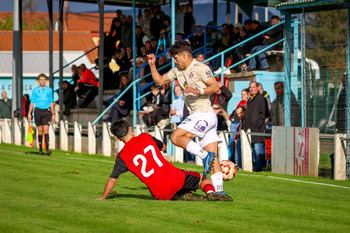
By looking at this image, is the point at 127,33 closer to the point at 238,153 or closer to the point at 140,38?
the point at 140,38

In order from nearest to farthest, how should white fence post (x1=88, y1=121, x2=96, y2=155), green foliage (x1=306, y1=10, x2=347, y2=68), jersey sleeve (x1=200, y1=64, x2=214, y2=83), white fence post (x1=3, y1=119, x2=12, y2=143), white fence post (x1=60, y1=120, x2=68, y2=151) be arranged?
jersey sleeve (x1=200, y1=64, x2=214, y2=83) → green foliage (x1=306, y1=10, x2=347, y2=68) → white fence post (x1=88, y1=121, x2=96, y2=155) → white fence post (x1=60, y1=120, x2=68, y2=151) → white fence post (x1=3, y1=119, x2=12, y2=143)

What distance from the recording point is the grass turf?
23.2 ft

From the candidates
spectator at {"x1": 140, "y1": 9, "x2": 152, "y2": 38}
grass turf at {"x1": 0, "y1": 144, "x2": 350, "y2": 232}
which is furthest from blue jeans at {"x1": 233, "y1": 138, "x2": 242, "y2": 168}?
spectator at {"x1": 140, "y1": 9, "x2": 152, "y2": 38}

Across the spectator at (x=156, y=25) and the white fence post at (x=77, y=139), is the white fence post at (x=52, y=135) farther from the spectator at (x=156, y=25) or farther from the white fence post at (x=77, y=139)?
the spectator at (x=156, y=25)

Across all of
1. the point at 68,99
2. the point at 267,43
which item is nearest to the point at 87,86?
the point at 68,99

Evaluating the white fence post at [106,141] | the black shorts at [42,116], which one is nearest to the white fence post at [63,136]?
the white fence post at [106,141]

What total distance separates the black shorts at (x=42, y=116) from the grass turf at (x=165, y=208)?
6.57 m

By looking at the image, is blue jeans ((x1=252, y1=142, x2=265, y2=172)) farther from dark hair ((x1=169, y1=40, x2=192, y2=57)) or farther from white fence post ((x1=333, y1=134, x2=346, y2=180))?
dark hair ((x1=169, y1=40, x2=192, y2=57))

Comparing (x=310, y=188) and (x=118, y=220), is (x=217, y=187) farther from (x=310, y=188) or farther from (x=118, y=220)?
(x=310, y=188)

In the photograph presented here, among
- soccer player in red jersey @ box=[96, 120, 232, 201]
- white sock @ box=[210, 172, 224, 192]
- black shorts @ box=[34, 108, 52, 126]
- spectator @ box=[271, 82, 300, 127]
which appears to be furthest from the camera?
black shorts @ box=[34, 108, 52, 126]

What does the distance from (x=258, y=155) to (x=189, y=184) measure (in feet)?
22.0

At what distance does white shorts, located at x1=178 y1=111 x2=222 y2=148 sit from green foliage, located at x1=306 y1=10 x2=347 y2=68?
6.33 metres

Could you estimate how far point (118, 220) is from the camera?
24.2ft

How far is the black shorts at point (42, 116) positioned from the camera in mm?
19359
